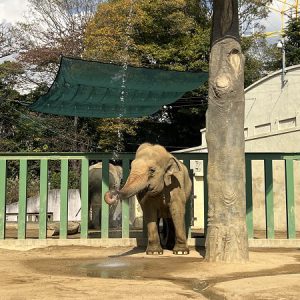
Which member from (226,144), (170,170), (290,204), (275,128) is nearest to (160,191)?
(170,170)

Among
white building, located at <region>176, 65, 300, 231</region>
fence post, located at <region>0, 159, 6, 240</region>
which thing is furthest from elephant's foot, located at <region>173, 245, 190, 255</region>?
white building, located at <region>176, 65, 300, 231</region>

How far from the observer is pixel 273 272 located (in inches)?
256

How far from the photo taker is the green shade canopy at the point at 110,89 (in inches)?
411

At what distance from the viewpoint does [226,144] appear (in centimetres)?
748

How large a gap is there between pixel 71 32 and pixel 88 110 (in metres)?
18.1

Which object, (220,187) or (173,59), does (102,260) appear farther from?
(173,59)

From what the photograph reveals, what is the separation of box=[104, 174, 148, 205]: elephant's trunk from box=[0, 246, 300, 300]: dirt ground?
0.90 meters

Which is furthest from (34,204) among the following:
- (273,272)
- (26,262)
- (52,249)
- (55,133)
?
(273,272)

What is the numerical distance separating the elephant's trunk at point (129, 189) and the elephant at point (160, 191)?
0.12 meters

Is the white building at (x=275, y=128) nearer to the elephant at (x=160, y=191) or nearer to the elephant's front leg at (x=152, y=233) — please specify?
the elephant at (x=160, y=191)

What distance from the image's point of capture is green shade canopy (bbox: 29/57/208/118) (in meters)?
10.4

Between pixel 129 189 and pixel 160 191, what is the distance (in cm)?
100

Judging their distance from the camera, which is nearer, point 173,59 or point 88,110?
point 88,110

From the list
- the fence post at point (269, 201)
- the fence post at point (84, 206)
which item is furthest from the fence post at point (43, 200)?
the fence post at point (269, 201)
